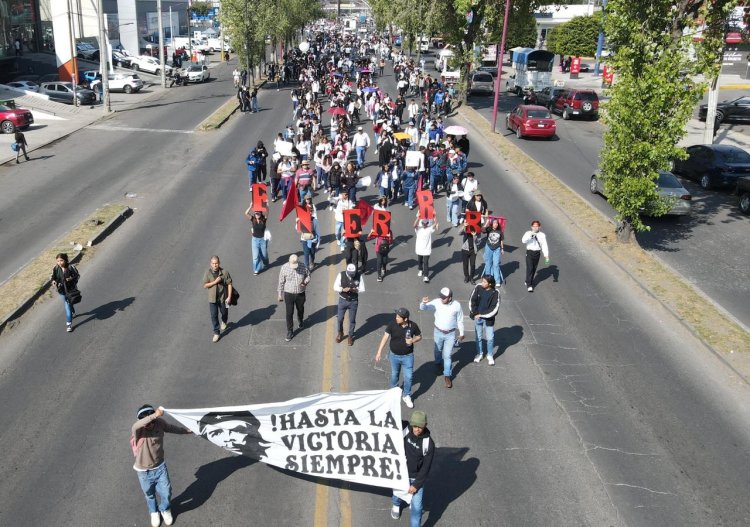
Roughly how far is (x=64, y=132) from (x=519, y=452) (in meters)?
32.0

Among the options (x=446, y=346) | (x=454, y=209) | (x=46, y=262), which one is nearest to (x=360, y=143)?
(x=454, y=209)

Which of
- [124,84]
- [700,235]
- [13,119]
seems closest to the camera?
[700,235]

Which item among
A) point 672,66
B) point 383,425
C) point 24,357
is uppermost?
point 672,66

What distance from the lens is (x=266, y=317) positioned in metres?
13.4

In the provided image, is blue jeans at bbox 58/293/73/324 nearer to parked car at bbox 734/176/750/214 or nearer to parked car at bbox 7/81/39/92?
parked car at bbox 734/176/750/214

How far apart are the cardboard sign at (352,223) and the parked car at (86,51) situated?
186ft

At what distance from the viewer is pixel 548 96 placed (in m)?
43.5

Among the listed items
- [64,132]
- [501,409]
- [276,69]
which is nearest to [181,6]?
[276,69]

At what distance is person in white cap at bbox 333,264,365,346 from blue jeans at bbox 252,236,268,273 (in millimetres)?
3969

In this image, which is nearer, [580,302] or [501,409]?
[501,409]

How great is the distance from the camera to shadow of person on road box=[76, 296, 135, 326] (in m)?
13.2

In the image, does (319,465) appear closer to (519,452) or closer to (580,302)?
(519,452)

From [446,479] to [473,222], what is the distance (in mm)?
→ 7591

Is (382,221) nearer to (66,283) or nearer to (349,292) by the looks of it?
(349,292)
